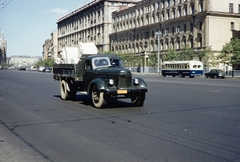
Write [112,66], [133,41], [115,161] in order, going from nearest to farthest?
[115,161]
[112,66]
[133,41]

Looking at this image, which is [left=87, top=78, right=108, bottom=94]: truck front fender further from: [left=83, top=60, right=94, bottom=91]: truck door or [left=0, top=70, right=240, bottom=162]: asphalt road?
[left=0, top=70, right=240, bottom=162]: asphalt road

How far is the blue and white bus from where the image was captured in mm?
54628

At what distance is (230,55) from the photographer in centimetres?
5841

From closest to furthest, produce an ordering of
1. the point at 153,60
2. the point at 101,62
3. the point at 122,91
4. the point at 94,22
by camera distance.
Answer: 1. the point at 122,91
2. the point at 101,62
3. the point at 153,60
4. the point at 94,22

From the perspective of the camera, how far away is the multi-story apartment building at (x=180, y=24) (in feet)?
213

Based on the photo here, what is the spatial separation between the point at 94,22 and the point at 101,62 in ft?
321

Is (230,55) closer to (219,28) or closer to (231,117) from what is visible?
(219,28)

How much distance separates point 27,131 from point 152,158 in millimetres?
3728

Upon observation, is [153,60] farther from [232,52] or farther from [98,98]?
[98,98]

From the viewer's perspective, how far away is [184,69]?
55719 mm

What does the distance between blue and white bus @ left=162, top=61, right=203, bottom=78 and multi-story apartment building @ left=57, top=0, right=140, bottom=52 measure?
45814 millimetres

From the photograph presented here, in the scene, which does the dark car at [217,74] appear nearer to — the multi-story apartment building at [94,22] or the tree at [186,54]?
the tree at [186,54]

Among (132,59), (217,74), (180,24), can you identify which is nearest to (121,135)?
(217,74)

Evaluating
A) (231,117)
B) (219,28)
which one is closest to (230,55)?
(219,28)
